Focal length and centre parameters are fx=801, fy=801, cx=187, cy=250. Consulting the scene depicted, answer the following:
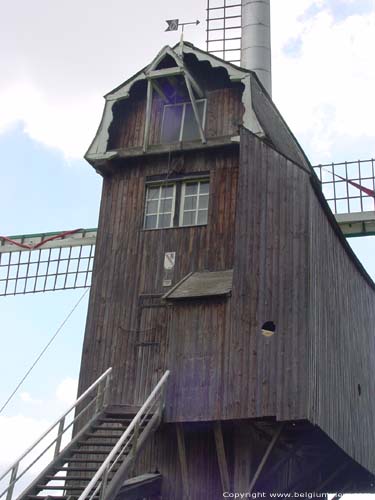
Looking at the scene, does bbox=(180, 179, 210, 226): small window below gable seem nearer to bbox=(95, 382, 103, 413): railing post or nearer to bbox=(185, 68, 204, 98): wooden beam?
bbox=(185, 68, 204, 98): wooden beam

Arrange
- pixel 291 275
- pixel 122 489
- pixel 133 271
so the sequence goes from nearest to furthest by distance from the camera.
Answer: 1. pixel 122 489
2. pixel 291 275
3. pixel 133 271

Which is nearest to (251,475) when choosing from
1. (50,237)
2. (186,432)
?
(186,432)

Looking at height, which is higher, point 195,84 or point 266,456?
point 195,84

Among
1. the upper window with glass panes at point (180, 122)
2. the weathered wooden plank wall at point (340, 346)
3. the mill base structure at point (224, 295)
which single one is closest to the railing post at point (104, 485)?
the mill base structure at point (224, 295)

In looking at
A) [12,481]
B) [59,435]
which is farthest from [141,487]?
[12,481]

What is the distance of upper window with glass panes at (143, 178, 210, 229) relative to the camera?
55.7ft

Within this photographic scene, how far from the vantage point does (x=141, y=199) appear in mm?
17500

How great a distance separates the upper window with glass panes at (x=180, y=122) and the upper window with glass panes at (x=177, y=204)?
3.40ft

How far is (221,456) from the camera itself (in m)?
14.0

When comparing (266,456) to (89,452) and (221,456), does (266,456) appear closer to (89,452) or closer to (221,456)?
(221,456)

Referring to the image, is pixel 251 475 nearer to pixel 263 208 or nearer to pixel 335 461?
pixel 335 461

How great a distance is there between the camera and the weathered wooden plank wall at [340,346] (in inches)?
573

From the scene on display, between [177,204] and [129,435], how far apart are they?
5363mm

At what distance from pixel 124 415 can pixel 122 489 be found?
161 cm
